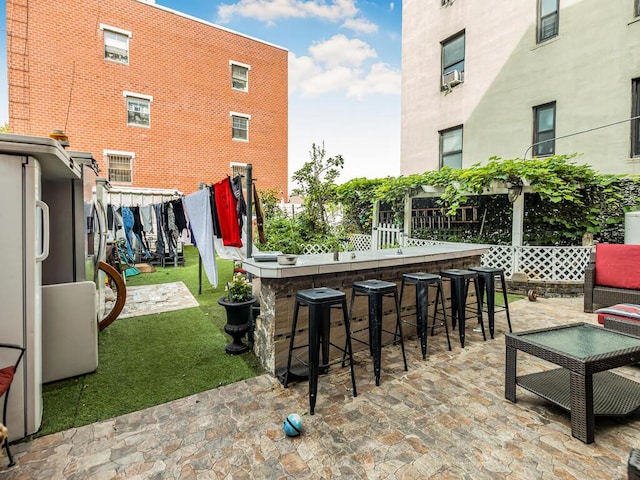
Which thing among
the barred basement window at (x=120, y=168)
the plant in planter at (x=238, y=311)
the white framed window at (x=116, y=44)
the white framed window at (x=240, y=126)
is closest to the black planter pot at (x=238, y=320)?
the plant in planter at (x=238, y=311)

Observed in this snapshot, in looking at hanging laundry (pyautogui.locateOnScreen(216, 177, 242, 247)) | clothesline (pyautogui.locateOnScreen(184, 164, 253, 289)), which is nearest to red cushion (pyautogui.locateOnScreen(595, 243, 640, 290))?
clothesline (pyautogui.locateOnScreen(184, 164, 253, 289))

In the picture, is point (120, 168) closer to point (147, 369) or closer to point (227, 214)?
point (227, 214)

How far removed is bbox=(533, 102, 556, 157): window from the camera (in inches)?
315

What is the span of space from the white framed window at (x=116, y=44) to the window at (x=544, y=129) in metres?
13.9

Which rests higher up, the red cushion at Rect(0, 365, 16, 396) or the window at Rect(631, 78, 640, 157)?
the window at Rect(631, 78, 640, 157)

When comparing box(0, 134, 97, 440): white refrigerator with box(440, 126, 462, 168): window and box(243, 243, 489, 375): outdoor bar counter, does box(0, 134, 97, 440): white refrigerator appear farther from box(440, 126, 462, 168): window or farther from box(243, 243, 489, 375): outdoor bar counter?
box(440, 126, 462, 168): window

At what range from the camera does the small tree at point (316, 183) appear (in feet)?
30.1

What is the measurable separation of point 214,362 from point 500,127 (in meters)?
9.26

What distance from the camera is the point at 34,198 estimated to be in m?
2.36

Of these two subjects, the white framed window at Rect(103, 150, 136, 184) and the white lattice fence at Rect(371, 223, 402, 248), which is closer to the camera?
the white lattice fence at Rect(371, 223, 402, 248)

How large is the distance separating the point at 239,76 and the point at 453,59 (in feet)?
30.3

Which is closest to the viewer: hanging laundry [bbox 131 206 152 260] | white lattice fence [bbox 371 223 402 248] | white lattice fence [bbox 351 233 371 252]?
Result: white lattice fence [bbox 371 223 402 248]

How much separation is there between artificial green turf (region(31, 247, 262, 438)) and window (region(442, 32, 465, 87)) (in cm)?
973

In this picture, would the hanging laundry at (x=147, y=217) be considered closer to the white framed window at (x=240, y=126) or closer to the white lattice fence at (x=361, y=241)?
the white lattice fence at (x=361, y=241)
